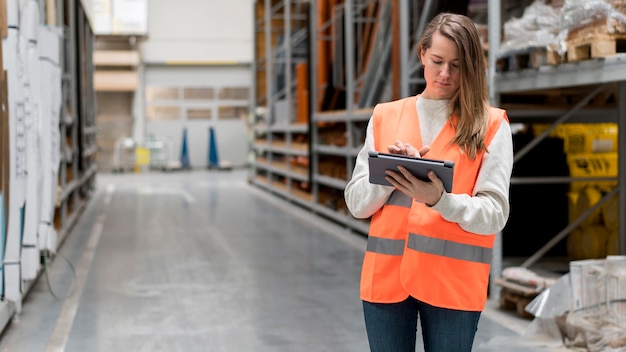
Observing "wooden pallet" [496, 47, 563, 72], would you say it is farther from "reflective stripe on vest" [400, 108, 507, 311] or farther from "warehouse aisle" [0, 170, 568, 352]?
"reflective stripe on vest" [400, 108, 507, 311]

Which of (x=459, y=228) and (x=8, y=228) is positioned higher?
(x=459, y=228)

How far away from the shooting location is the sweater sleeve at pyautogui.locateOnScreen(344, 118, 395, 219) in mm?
2340

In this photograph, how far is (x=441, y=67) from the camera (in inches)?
90.4

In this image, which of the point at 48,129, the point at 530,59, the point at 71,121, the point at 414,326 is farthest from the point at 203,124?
the point at 414,326

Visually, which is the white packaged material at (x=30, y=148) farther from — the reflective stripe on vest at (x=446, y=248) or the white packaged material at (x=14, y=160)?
the reflective stripe on vest at (x=446, y=248)

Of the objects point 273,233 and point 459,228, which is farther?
point 273,233

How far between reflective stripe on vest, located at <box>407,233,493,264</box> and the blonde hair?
0.26m

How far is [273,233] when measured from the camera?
11180mm

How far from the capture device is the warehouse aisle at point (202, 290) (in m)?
5.54

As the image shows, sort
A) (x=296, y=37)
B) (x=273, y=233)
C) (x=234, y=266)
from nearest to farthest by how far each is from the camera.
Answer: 1. (x=234, y=266)
2. (x=273, y=233)
3. (x=296, y=37)

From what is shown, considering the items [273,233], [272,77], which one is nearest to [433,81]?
[273,233]

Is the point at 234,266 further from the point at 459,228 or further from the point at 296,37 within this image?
the point at 296,37

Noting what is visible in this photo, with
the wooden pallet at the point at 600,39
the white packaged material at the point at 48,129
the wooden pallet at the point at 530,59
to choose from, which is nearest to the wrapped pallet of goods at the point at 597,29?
the wooden pallet at the point at 600,39

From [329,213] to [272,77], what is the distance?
22.2 feet
